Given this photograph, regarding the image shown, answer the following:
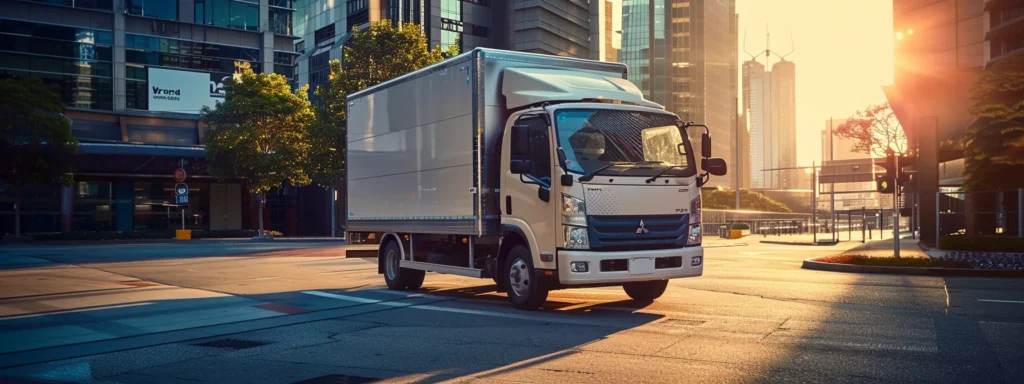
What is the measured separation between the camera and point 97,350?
9273 mm

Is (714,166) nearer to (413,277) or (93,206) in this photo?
(413,277)

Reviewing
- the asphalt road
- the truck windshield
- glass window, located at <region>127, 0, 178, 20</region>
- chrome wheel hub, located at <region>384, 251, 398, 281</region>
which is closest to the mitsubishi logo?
the truck windshield

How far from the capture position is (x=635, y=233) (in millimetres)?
11430

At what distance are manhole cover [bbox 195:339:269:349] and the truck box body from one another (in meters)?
3.79

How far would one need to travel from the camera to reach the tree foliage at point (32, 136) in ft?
150

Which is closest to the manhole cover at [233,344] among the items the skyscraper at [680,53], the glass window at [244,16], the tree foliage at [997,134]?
the tree foliage at [997,134]

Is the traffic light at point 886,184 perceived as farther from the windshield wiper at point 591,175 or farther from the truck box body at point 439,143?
the windshield wiper at point 591,175

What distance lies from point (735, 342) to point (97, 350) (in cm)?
627

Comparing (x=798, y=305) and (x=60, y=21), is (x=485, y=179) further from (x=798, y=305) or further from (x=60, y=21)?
(x=60, y=21)

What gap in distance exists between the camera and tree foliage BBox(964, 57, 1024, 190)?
101 feet

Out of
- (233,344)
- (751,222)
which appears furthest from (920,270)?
(751,222)

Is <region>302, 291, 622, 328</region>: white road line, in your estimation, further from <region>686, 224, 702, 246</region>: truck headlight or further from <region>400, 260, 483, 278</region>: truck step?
<region>686, 224, 702, 246</region>: truck headlight

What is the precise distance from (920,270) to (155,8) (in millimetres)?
58916

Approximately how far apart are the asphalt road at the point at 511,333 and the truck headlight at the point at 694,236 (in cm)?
85
